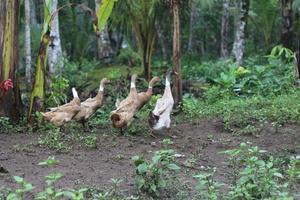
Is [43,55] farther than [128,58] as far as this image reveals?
No

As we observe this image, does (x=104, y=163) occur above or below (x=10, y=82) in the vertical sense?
below

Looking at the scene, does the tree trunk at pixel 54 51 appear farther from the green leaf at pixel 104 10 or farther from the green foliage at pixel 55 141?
the green foliage at pixel 55 141

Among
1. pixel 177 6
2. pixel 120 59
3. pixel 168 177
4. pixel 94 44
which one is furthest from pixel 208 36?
pixel 168 177

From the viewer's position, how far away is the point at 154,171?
4.92 m

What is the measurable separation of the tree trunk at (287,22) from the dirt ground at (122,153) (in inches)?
291

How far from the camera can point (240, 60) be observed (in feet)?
48.3

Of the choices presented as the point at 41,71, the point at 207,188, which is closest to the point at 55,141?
the point at 41,71

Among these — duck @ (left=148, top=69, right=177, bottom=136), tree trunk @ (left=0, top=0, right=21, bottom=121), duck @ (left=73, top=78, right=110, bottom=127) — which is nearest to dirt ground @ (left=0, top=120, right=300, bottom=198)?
duck @ (left=148, top=69, right=177, bottom=136)

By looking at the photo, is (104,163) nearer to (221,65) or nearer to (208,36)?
(221,65)

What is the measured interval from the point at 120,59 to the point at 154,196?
1132 centimetres

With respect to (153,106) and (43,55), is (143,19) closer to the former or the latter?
(153,106)

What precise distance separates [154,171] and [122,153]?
6.17 feet

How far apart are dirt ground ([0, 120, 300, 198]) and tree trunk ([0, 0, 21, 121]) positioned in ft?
2.39

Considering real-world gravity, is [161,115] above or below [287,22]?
below
